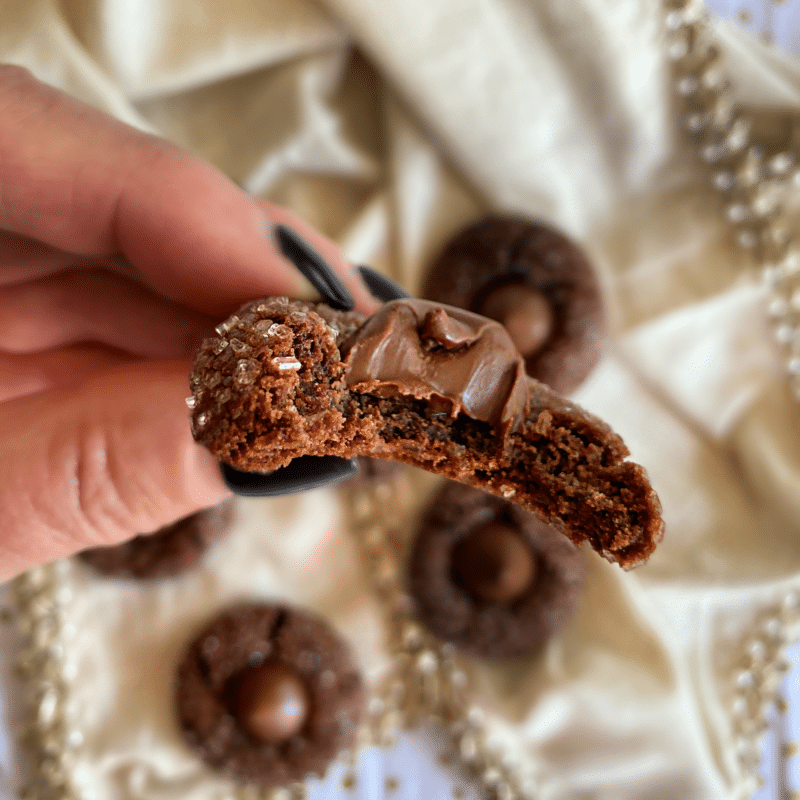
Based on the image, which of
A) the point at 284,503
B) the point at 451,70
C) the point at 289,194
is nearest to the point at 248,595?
the point at 284,503

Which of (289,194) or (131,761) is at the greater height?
(289,194)

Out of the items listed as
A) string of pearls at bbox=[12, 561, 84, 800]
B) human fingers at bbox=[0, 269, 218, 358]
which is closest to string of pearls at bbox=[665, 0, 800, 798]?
human fingers at bbox=[0, 269, 218, 358]

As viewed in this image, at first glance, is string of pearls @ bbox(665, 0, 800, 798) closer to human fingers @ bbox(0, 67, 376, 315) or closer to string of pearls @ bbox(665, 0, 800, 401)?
string of pearls @ bbox(665, 0, 800, 401)

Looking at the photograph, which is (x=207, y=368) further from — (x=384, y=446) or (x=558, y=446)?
(x=558, y=446)

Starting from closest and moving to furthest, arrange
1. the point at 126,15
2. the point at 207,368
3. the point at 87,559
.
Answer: the point at 207,368 < the point at 126,15 < the point at 87,559


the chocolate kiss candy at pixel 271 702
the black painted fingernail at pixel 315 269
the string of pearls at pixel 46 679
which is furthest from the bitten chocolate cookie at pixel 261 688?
the black painted fingernail at pixel 315 269
